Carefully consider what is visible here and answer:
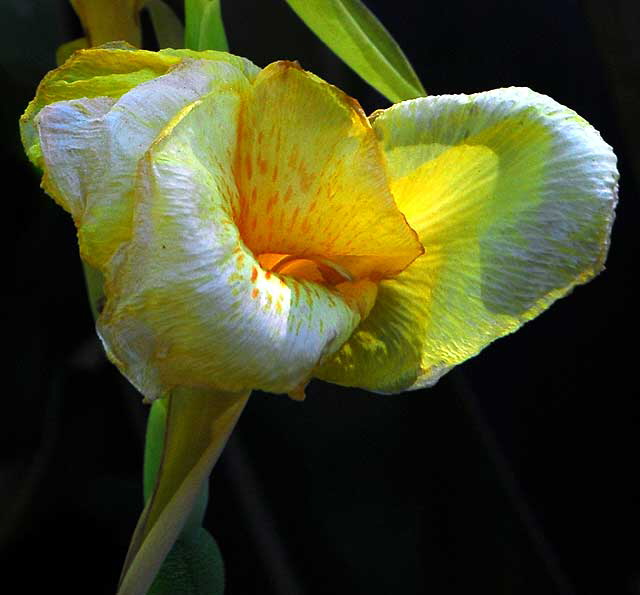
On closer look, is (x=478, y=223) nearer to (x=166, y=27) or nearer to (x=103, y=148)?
(x=103, y=148)

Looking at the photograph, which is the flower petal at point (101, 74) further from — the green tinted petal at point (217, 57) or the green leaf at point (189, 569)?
the green leaf at point (189, 569)

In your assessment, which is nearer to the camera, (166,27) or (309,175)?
(309,175)

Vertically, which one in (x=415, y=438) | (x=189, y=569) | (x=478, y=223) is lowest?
(x=415, y=438)

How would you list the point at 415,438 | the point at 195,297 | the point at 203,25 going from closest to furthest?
the point at 195,297, the point at 203,25, the point at 415,438

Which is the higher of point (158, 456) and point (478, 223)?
point (478, 223)

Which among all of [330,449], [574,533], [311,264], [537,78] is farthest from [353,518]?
[311,264]

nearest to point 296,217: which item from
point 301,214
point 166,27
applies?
point 301,214
